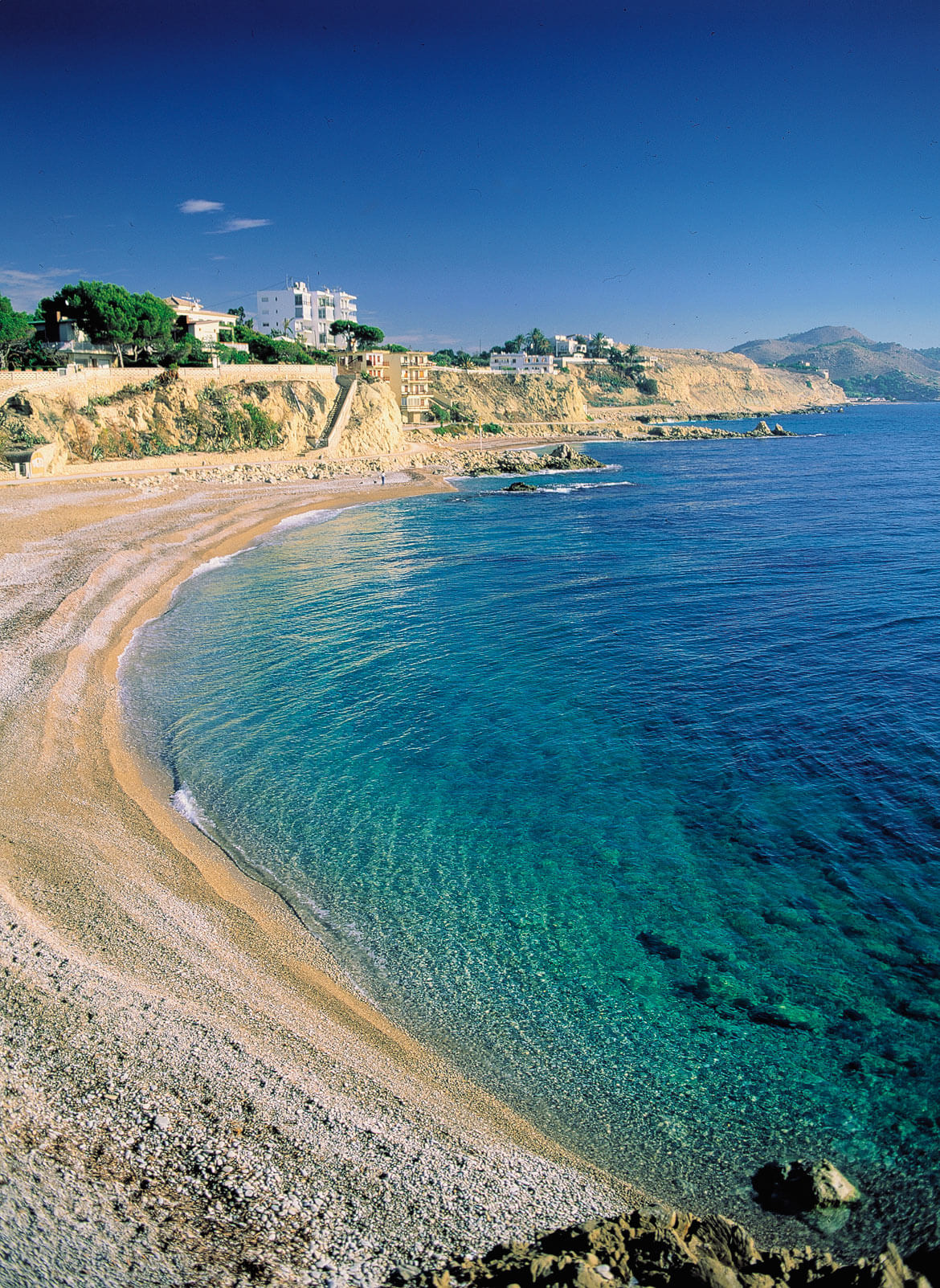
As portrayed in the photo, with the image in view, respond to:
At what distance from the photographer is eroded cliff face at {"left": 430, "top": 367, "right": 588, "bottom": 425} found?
5143 inches

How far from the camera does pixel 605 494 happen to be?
6294cm

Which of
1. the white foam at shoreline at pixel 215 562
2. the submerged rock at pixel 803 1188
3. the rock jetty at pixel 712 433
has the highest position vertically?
the rock jetty at pixel 712 433

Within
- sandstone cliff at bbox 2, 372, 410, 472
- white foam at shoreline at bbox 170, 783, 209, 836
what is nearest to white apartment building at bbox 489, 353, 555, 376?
sandstone cliff at bbox 2, 372, 410, 472

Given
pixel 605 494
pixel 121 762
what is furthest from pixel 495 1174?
pixel 605 494

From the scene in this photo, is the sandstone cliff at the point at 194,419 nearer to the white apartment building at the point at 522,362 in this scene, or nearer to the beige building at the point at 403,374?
the beige building at the point at 403,374

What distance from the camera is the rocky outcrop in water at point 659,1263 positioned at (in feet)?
19.7

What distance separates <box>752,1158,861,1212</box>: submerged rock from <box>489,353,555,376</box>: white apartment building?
528 feet

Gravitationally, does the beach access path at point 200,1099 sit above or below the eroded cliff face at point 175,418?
below

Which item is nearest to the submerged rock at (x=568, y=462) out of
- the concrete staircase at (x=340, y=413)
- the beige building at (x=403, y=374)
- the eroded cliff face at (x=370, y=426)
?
the eroded cliff face at (x=370, y=426)

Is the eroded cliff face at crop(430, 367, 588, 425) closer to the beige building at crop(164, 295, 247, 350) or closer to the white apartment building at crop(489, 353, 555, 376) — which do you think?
the white apartment building at crop(489, 353, 555, 376)

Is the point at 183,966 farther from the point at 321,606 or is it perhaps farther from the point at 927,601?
the point at 927,601

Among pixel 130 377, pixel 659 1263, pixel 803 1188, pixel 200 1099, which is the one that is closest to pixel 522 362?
pixel 130 377

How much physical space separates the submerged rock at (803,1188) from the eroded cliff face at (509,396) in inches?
4875

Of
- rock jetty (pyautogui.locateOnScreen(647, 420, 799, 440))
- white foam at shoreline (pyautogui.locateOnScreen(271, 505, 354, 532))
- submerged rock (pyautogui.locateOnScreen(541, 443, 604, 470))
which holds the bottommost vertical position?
white foam at shoreline (pyautogui.locateOnScreen(271, 505, 354, 532))
